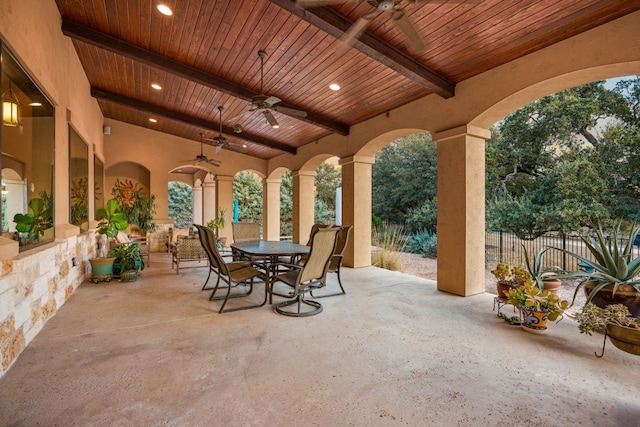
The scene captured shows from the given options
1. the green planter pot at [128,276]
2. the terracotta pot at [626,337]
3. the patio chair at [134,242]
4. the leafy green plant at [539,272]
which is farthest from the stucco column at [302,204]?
the terracotta pot at [626,337]

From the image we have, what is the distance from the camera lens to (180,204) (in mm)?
15750

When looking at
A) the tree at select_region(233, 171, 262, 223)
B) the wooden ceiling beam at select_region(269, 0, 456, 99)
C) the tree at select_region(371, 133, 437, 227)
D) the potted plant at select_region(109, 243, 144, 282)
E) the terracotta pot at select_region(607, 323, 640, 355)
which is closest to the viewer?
the terracotta pot at select_region(607, 323, 640, 355)

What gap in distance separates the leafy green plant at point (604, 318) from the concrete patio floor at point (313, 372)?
9.0 inches

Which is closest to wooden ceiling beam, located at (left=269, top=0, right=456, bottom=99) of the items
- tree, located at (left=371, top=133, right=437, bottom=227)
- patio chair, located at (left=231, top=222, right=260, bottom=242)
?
patio chair, located at (left=231, top=222, right=260, bottom=242)

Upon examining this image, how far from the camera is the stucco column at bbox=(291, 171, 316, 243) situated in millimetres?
8055

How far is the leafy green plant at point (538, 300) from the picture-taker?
2777 mm

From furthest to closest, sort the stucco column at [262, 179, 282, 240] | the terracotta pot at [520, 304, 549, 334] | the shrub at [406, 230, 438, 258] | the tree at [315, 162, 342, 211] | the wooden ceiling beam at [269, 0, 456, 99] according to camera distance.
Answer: the tree at [315, 162, 342, 211], the stucco column at [262, 179, 282, 240], the shrub at [406, 230, 438, 258], the wooden ceiling beam at [269, 0, 456, 99], the terracotta pot at [520, 304, 549, 334]

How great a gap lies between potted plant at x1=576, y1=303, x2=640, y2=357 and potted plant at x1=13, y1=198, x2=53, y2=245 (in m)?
4.65

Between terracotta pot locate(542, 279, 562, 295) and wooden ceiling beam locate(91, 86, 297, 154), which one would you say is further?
wooden ceiling beam locate(91, 86, 297, 154)

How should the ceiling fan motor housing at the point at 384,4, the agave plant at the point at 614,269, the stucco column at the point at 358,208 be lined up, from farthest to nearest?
the stucco column at the point at 358,208 → the agave plant at the point at 614,269 → the ceiling fan motor housing at the point at 384,4

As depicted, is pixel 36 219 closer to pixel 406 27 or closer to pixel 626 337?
pixel 406 27

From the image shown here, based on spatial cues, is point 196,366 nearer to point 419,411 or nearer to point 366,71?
point 419,411

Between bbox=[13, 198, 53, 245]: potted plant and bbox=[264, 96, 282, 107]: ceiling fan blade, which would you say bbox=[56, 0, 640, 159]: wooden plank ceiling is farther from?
bbox=[13, 198, 53, 245]: potted plant

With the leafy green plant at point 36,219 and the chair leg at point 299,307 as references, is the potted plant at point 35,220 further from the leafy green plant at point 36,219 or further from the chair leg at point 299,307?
the chair leg at point 299,307
